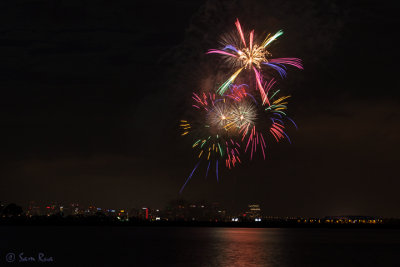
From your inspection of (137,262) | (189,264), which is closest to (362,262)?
(189,264)

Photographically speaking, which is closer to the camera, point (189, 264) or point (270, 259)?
point (189, 264)

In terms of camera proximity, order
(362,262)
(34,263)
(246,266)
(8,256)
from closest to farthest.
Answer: (34,263), (246,266), (8,256), (362,262)

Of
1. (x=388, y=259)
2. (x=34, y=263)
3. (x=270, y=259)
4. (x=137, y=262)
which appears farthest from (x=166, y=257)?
(x=388, y=259)

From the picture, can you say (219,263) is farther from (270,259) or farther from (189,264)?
(270,259)

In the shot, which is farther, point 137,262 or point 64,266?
point 137,262

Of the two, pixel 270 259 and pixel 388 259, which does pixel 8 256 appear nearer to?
pixel 270 259

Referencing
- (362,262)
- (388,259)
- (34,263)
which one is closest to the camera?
(34,263)

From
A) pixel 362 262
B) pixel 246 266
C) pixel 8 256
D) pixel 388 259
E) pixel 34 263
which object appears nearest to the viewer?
pixel 34 263

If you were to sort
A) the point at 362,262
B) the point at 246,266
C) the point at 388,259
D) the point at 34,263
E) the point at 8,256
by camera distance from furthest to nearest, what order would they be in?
the point at 388,259
the point at 362,262
the point at 8,256
the point at 246,266
the point at 34,263
